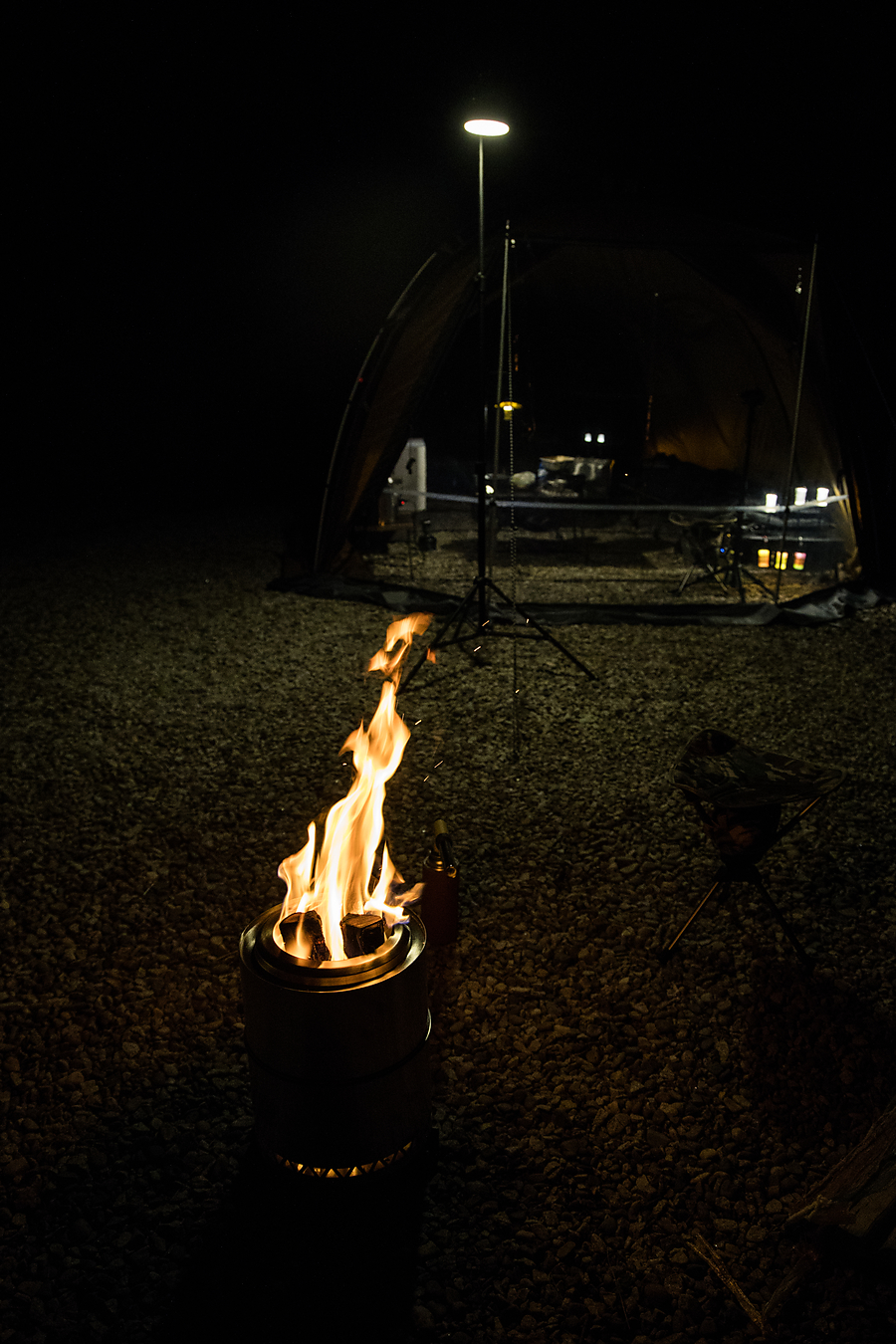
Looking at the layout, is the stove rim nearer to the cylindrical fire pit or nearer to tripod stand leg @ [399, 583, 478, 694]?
the cylindrical fire pit

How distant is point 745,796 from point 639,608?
536 cm

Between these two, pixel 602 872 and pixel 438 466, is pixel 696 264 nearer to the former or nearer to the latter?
pixel 438 466

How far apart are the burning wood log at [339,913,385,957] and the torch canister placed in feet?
3.38

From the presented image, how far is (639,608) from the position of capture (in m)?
8.14

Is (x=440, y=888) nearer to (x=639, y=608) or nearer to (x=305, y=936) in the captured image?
(x=305, y=936)

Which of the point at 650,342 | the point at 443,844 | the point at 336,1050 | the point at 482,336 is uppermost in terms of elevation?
the point at 650,342

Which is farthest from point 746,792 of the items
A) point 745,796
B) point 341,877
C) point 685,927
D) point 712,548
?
point 712,548

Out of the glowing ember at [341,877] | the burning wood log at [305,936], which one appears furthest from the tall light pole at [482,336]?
the burning wood log at [305,936]

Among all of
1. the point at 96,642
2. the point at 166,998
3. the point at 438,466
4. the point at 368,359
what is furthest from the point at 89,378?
the point at 166,998

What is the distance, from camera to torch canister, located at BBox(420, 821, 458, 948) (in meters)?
3.29

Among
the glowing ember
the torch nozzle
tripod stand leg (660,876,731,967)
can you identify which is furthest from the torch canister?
tripod stand leg (660,876,731,967)

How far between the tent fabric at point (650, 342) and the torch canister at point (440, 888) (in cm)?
591

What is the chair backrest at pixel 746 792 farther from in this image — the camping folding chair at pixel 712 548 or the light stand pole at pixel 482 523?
the camping folding chair at pixel 712 548

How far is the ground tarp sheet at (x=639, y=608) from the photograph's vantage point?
26.1ft
